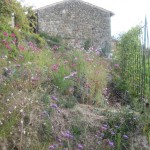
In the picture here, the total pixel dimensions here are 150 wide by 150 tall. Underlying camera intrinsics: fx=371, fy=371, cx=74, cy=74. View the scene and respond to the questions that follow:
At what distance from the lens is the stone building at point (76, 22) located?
26750 mm

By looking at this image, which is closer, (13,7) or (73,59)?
(73,59)

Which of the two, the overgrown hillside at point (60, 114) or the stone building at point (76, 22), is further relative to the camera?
the stone building at point (76, 22)

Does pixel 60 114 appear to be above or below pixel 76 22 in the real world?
below

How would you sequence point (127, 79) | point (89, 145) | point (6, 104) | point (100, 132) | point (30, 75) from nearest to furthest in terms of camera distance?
point (6, 104) → point (89, 145) → point (100, 132) → point (30, 75) → point (127, 79)

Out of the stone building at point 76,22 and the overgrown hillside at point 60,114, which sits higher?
the stone building at point 76,22

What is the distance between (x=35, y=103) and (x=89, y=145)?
94 centimetres

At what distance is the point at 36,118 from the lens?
16.0ft

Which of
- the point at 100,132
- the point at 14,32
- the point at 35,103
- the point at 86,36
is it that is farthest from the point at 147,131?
the point at 86,36

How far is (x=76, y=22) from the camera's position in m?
27.3

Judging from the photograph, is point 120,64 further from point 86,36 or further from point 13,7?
point 86,36

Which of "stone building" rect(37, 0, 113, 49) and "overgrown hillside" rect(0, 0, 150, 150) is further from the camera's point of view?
"stone building" rect(37, 0, 113, 49)

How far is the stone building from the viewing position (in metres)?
26.8

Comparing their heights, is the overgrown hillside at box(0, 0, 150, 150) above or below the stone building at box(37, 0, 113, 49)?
below

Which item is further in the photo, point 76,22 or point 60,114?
point 76,22
